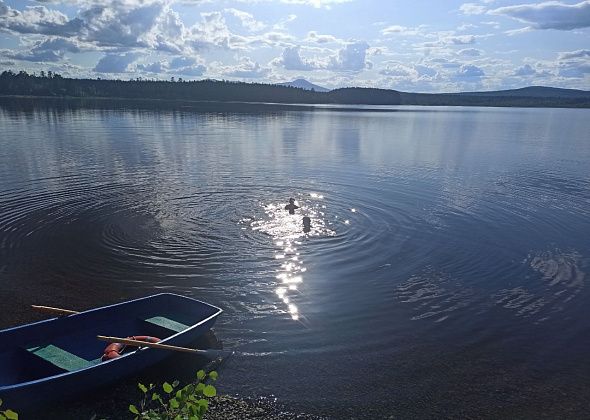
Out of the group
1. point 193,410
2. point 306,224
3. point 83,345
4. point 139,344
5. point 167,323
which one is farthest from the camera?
point 306,224

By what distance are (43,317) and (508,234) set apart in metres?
21.3

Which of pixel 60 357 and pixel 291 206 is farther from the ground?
pixel 291 206

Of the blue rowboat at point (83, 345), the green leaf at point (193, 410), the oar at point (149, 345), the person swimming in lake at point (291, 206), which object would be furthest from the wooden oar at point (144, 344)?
the person swimming in lake at point (291, 206)

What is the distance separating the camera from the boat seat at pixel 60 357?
36.6 feet

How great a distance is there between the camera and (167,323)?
13453mm

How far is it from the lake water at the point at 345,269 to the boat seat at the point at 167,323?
131 cm

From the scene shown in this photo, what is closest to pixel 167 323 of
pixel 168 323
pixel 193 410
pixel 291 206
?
pixel 168 323

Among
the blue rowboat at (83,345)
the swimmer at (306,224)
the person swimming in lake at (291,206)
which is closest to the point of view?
the blue rowboat at (83,345)

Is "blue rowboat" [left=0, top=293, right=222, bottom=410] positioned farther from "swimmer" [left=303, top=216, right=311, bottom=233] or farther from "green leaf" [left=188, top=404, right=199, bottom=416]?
"swimmer" [left=303, top=216, right=311, bottom=233]

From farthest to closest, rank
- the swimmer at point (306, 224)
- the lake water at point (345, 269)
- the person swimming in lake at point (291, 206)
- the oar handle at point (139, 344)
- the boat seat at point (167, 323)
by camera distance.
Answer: the person swimming in lake at point (291, 206)
the swimmer at point (306, 224)
the boat seat at point (167, 323)
the lake water at point (345, 269)
the oar handle at point (139, 344)

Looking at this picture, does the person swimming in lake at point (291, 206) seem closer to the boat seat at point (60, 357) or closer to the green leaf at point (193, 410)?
the boat seat at point (60, 357)

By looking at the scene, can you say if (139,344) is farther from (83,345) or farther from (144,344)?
(83,345)

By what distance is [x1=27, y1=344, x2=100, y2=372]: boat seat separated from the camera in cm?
1114

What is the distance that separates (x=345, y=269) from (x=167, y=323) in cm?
794
